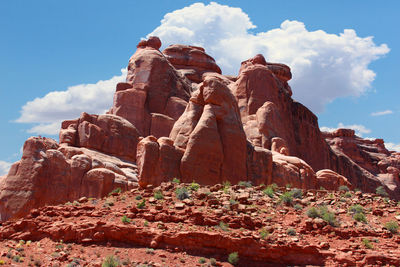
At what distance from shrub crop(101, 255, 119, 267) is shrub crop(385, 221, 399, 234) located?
10.7 m

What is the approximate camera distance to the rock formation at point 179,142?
34656 millimetres

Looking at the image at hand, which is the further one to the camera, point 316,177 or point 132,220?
point 316,177

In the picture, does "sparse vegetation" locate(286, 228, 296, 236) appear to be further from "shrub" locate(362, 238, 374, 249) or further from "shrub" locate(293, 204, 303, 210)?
"shrub" locate(293, 204, 303, 210)

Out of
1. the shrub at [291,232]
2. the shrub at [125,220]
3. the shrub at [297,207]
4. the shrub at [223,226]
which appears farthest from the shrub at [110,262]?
the shrub at [297,207]

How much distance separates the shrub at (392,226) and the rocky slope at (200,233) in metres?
0.07

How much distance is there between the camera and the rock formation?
3466 centimetres

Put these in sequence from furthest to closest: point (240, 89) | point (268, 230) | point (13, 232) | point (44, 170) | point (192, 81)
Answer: point (192, 81) < point (240, 89) < point (44, 170) < point (13, 232) < point (268, 230)

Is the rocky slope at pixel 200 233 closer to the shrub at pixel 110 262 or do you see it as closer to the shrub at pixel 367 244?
the shrub at pixel 367 244

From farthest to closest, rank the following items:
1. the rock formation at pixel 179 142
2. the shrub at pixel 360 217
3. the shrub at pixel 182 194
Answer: the rock formation at pixel 179 142
the shrub at pixel 182 194
the shrub at pixel 360 217

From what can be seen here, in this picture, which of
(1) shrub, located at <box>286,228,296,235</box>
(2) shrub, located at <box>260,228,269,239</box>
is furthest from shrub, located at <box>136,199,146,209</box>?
(1) shrub, located at <box>286,228,296,235</box>

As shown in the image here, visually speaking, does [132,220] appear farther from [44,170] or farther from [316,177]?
[316,177]

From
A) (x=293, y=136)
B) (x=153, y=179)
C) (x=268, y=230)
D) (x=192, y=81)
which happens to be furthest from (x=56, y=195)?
(x=192, y=81)

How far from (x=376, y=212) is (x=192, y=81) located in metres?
48.2

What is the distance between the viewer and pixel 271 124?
165 ft
